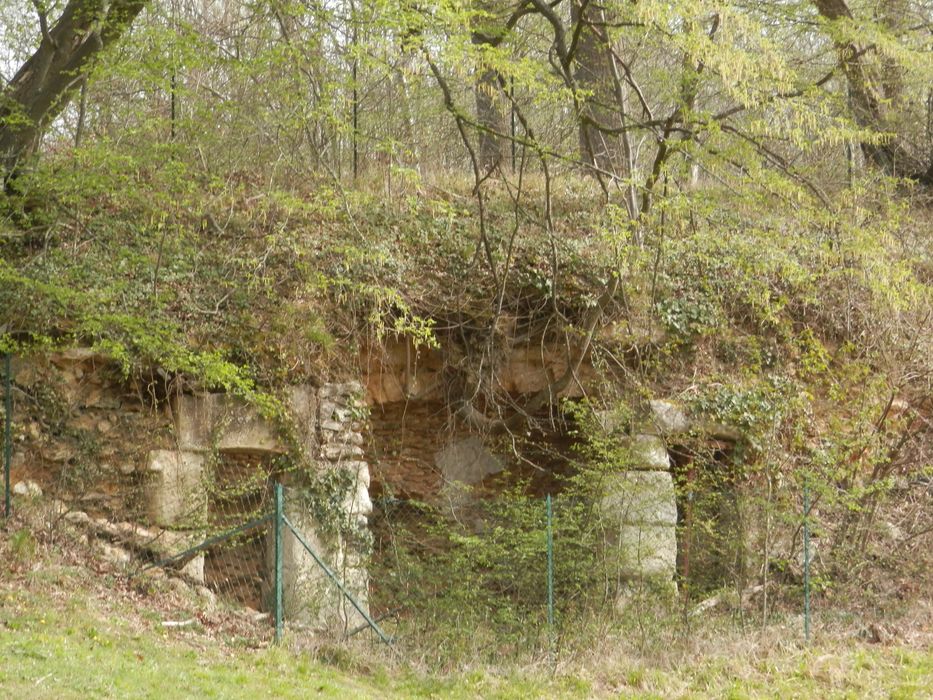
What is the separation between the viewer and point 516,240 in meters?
11.6

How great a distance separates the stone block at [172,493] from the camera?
9.60m

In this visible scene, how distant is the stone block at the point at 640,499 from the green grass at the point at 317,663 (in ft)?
4.08

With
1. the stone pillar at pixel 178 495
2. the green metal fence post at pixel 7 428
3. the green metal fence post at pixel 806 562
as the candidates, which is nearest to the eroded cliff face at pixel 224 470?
the stone pillar at pixel 178 495

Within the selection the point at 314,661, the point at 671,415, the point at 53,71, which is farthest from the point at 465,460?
the point at 53,71

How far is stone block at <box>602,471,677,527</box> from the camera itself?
9703 millimetres

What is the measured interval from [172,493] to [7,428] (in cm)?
155

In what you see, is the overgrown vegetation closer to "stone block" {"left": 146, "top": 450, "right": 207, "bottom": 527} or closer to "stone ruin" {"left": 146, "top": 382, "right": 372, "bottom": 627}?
"stone ruin" {"left": 146, "top": 382, "right": 372, "bottom": 627}

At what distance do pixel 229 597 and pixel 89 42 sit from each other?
5.28 meters

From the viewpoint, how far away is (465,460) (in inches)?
450

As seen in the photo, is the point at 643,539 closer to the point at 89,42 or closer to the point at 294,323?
the point at 294,323

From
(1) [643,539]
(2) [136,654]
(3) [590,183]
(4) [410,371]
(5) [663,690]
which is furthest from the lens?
(3) [590,183]

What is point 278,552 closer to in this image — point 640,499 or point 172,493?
point 172,493

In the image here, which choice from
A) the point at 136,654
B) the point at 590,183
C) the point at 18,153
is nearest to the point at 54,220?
the point at 18,153

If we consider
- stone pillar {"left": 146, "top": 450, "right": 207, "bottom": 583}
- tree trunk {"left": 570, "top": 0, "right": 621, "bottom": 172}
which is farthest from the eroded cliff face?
tree trunk {"left": 570, "top": 0, "right": 621, "bottom": 172}
